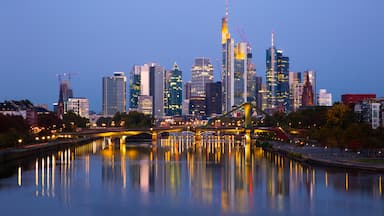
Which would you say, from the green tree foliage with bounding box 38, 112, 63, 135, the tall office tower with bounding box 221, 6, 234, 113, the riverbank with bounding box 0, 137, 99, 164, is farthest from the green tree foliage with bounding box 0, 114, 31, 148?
the tall office tower with bounding box 221, 6, 234, 113

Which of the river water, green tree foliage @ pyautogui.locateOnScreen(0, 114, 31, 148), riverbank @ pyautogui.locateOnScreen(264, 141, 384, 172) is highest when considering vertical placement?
green tree foliage @ pyautogui.locateOnScreen(0, 114, 31, 148)

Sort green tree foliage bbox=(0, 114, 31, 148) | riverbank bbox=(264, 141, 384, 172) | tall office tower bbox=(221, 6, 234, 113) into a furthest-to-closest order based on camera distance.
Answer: tall office tower bbox=(221, 6, 234, 113) < green tree foliage bbox=(0, 114, 31, 148) < riverbank bbox=(264, 141, 384, 172)

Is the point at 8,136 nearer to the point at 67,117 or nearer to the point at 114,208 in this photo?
the point at 114,208

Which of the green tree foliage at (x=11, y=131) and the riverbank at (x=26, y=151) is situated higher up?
the green tree foliage at (x=11, y=131)

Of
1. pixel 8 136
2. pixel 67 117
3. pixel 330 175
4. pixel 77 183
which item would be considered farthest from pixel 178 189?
pixel 67 117

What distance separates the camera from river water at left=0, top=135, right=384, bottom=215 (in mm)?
27734

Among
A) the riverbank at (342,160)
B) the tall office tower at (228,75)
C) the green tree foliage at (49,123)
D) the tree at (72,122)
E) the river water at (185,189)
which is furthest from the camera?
the tall office tower at (228,75)

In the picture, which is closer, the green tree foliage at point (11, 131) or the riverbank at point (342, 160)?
the riverbank at point (342, 160)

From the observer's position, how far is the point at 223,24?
615 ft

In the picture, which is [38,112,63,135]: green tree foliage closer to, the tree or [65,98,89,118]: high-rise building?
the tree

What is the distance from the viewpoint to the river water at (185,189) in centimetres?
2773

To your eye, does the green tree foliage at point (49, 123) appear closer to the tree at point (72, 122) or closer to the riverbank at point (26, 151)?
the tree at point (72, 122)

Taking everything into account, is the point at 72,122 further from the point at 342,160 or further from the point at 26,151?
the point at 342,160

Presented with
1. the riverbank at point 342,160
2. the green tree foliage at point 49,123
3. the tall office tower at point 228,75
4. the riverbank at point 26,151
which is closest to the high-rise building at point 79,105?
the tall office tower at point 228,75
